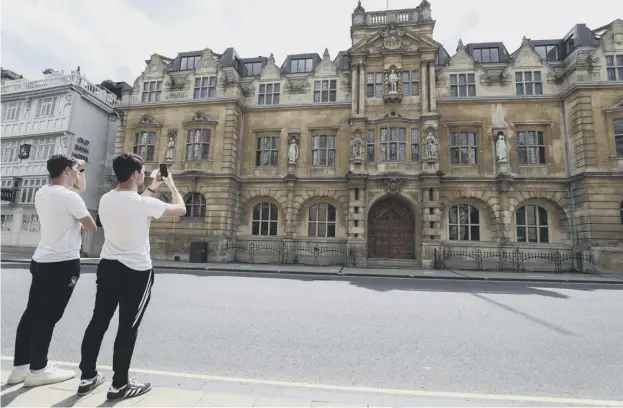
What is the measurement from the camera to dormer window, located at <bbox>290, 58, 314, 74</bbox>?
2398 centimetres

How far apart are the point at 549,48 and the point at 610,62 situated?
15.9 ft

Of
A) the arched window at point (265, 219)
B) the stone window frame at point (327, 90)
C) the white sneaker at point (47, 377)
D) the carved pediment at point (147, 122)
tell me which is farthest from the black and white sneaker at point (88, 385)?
the carved pediment at point (147, 122)

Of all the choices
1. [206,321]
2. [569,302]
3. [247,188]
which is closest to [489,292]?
[569,302]

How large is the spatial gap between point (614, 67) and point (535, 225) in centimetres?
1037

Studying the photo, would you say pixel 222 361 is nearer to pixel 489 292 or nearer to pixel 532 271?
pixel 489 292

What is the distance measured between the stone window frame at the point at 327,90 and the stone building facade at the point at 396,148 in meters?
0.08

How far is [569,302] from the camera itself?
862 cm

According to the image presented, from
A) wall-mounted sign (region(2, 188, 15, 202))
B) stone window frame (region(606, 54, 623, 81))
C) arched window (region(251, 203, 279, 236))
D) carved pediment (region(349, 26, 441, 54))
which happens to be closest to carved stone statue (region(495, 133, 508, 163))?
stone window frame (region(606, 54, 623, 81))

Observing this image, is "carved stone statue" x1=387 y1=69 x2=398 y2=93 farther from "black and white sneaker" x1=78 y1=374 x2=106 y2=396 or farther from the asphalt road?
"black and white sneaker" x1=78 y1=374 x2=106 y2=396

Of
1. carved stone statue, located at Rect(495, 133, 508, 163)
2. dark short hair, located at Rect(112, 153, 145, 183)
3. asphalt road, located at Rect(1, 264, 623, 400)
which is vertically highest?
carved stone statue, located at Rect(495, 133, 508, 163)

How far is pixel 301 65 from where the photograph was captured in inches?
954

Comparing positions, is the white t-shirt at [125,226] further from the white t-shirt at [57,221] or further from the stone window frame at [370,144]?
the stone window frame at [370,144]

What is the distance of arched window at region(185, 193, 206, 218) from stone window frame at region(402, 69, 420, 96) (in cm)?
1526

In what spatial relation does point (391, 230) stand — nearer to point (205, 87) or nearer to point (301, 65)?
point (301, 65)
